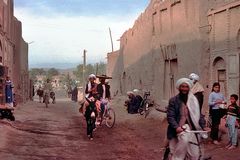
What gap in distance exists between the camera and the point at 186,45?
19.0 metres

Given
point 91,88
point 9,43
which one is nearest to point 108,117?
point 91,88

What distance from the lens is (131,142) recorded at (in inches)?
543

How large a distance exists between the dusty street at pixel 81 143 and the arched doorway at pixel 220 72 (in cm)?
241

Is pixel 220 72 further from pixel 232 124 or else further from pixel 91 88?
pixel 232 124

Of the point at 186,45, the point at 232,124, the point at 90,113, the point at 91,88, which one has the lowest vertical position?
the point at 232,124

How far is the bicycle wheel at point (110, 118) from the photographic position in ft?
56.5

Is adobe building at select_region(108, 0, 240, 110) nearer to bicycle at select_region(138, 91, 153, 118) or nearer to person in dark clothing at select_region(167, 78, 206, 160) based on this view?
bicycle at select_region(138, 91, 153, 118)

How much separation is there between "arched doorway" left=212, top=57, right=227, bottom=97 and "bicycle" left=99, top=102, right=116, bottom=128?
364cm

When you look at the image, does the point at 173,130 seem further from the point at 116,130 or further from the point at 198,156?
the point at 116,130

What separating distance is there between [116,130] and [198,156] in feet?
30.5

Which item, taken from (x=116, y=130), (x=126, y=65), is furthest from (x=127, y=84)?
(x=116, y=130)

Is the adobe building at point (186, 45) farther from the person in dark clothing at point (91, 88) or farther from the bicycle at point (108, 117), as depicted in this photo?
the person in dark clothing at point (91, 88)

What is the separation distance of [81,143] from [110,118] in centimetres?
421

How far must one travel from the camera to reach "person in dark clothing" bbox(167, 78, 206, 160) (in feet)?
24.3
